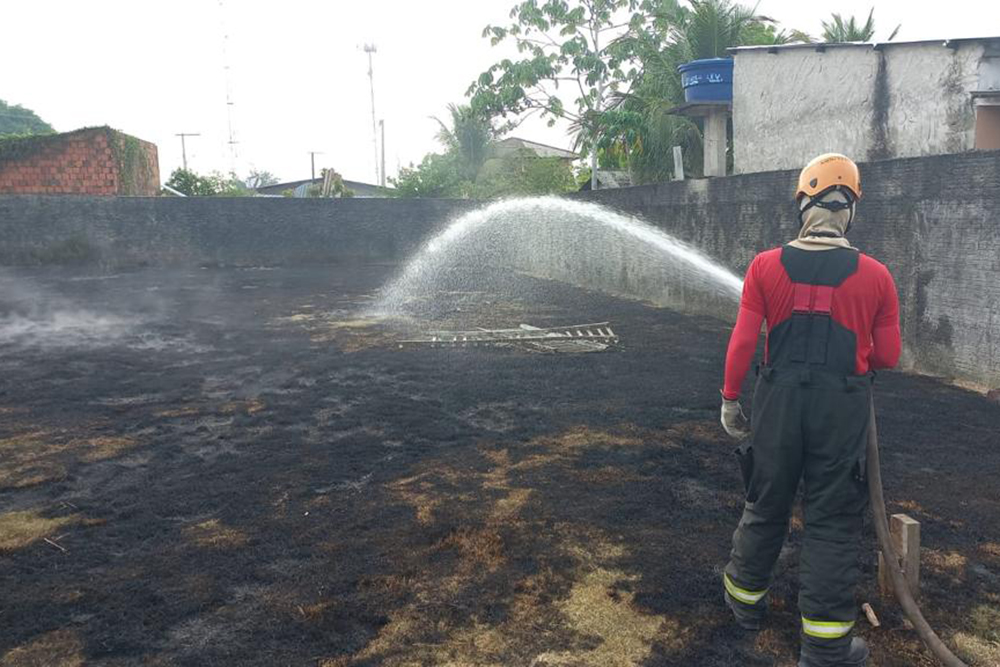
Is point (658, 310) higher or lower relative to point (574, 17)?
lower

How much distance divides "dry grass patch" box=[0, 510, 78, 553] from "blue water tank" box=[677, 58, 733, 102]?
13.0 metres

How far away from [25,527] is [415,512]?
242 cm

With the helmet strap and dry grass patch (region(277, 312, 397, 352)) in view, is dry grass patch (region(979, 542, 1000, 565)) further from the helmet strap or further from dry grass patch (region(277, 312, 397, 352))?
dry grass patch (region(277, 312, 397, 352))

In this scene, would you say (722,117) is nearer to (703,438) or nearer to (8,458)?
(703,438)

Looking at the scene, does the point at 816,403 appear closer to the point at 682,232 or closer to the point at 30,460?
the point at 30,460

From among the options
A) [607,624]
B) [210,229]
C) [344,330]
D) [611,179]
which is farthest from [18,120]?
[607,624]

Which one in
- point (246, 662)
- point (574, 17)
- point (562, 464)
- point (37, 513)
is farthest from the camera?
point (574, 17)

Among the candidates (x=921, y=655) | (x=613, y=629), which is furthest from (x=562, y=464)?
(x=921, y=655)

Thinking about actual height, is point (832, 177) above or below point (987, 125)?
below

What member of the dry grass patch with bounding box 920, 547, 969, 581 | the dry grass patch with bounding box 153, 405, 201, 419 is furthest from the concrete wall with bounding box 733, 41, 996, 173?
the dry grass patch with bounding box 153, 405, 201, 419

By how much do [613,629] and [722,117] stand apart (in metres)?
13.3

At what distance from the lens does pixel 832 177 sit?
3.29 m

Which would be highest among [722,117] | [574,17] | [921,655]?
[574,17]

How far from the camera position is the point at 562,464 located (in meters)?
5.54
